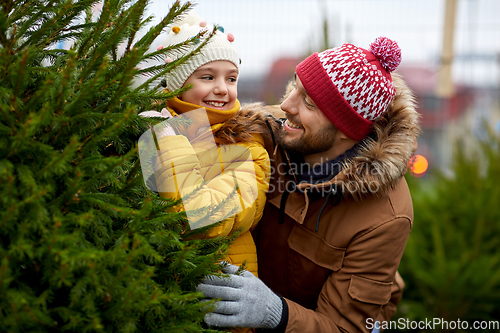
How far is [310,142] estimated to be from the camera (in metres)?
2.09

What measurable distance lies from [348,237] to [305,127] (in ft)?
2.02

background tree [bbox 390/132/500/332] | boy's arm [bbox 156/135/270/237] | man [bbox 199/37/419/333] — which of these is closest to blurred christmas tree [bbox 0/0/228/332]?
boy's arm [bbox 156/135/270/237]

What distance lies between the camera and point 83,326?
2.90ft

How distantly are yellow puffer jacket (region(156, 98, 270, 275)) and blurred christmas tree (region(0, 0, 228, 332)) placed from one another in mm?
197

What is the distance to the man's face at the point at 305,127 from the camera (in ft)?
6.84

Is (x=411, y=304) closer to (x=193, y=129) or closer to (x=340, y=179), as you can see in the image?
(x=340, y=179)

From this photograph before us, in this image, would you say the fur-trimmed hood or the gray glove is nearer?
the gray glove

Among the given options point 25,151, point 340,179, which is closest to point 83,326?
point 25,151

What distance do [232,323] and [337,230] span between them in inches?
29.4

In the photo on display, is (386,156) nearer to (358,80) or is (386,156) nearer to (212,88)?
(358,80)

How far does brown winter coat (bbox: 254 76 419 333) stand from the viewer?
6.10 feet

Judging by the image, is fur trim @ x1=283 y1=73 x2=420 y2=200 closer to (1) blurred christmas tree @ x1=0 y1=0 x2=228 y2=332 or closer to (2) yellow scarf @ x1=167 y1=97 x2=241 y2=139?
(2) yellow scarf @ x1=167 y1=97 x2=241 y2=139

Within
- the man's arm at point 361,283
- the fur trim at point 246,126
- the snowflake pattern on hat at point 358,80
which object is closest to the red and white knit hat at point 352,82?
the snowflake pattern on hat at point 358,80

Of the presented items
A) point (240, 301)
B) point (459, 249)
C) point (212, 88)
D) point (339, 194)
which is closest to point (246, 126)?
point (212, 88)
